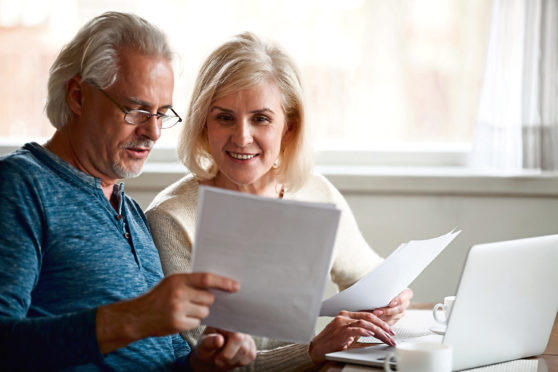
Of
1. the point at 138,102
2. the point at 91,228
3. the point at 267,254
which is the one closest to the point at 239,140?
the point at 138,102

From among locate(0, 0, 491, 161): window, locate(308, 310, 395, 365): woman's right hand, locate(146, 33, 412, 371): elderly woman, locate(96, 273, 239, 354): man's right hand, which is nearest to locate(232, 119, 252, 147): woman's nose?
locate(146, 33, 412, 371): elderly woman

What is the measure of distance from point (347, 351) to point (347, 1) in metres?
1.85

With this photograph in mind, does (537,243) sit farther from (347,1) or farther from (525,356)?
(347,1)

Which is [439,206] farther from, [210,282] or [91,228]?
[210,282]

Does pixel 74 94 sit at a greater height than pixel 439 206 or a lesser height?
greater

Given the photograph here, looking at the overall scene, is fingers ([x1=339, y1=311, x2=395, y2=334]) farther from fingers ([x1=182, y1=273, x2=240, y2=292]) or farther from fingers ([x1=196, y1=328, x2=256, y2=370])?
fingers ([x1=182, y1=273, x2=240, y2=292])

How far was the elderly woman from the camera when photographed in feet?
6.04

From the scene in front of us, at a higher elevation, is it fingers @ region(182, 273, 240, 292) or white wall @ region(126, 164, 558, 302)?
fingers @ region(182, 273, 240, 292)

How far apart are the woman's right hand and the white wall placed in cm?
129

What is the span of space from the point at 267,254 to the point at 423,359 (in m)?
0.31

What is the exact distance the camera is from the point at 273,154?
6.54 ft

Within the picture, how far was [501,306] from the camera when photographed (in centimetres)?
136

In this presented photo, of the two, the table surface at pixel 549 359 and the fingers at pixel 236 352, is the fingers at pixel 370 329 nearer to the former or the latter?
the table surface at pixel 549 359

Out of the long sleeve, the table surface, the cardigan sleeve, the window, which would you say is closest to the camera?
the long sleeve
